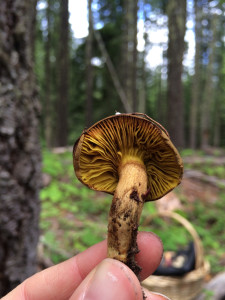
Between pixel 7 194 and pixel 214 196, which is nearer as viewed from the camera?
pixel 7 194

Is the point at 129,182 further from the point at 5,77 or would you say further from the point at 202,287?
the point at 202,287

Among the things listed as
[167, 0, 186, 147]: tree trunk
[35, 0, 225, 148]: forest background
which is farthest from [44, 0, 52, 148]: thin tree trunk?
[167, 0, 186, 147]: tree trunk

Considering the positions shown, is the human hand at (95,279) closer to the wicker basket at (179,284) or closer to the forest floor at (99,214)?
the forest floor at (99,214)

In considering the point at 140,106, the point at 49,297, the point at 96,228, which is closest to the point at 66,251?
the point at 96,228

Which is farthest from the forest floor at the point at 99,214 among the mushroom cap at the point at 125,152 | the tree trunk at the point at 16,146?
the mushroom cap at the point at 125,152

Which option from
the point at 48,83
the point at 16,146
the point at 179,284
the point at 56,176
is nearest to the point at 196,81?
the point at 48,83

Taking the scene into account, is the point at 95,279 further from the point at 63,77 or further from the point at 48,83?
the point at 48,83
